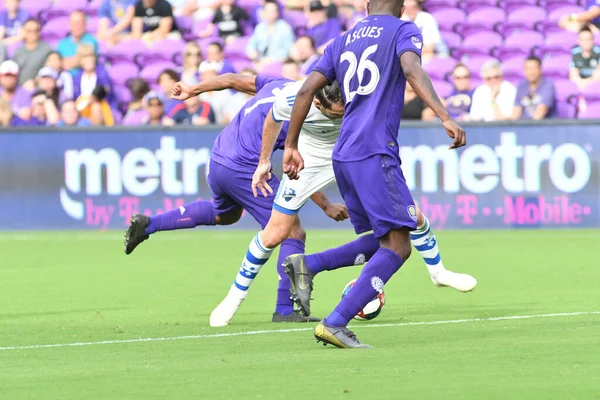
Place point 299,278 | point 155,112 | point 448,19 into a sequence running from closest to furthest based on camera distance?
point 299,278 < point 155,112 < point 448,19

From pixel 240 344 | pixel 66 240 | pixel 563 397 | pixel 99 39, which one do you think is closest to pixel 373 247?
pixel 240 344

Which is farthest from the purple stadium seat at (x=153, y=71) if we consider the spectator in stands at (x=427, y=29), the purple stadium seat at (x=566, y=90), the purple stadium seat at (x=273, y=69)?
the purple stadium seat at (x=566, y=90)

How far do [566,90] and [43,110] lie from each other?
312 inches

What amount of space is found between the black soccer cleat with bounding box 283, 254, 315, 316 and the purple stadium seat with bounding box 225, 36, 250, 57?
1294 cm

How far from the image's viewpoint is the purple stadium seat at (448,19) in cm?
2142

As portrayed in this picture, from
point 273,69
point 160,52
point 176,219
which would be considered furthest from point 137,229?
point 160,52

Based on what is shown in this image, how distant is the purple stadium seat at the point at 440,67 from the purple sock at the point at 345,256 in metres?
11.6

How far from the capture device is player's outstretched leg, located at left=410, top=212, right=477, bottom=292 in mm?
9305

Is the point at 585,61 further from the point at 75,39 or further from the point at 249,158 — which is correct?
the point at 249,158

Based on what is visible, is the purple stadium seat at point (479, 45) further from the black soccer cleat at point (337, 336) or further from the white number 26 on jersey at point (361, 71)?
the black soccer cleat at point (337, 336)

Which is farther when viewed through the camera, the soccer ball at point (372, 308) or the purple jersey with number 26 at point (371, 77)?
the soccer ball at point (372, 308)

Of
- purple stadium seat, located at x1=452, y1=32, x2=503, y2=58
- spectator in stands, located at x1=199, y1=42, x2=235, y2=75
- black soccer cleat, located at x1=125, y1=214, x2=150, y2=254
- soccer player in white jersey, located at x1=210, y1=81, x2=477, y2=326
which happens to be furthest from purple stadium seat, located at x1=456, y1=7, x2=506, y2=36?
soccer player in white jersey, located at x1=210, y1=81, x2=477, y2=326

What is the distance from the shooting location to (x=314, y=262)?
871 cm

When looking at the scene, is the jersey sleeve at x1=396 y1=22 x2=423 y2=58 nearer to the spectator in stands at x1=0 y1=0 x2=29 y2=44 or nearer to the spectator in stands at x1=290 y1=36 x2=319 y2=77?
the spectator in stands at x1=290 y1=36 x2=319 y2=77
